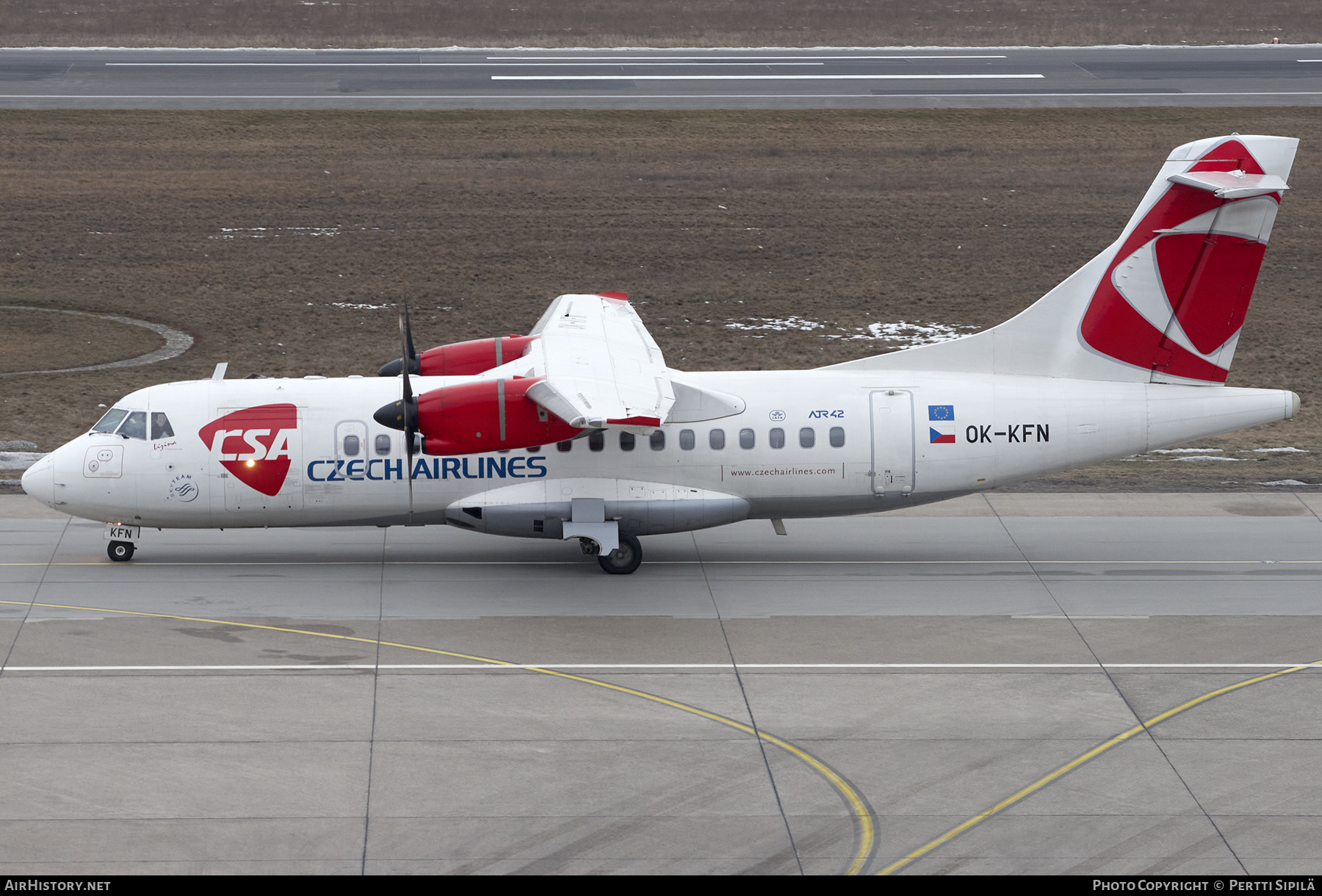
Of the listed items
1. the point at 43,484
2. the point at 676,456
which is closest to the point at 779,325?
the point at 676,456

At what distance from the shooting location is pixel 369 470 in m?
24.9

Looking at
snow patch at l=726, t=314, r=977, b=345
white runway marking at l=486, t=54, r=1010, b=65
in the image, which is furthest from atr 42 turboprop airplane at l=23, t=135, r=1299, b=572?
white runway marking at l=486, t=54, r=1010, b=65

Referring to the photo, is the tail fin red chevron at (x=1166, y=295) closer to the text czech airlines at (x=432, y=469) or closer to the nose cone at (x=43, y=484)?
the text czech airlines at (x=432, y=469)

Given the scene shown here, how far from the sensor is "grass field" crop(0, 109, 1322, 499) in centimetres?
3912

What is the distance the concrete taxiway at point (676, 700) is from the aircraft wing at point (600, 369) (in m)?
3.63

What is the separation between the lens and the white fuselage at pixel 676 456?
24859mm

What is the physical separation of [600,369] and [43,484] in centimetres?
1003

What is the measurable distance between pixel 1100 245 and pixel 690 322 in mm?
15031

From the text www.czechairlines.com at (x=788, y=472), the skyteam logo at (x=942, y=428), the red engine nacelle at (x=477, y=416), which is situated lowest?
the text www.czechairlines.com at (x=788, y=472)

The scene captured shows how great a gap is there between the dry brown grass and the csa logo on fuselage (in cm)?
4796

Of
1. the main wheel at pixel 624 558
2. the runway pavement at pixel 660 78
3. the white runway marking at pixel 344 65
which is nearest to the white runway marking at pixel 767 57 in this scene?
the runway pavement at pixel 660 78

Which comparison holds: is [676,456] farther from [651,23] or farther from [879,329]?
[651,23]
